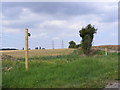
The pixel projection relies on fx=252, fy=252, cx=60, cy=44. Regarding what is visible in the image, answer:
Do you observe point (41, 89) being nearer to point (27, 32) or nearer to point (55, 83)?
point (55, 83)

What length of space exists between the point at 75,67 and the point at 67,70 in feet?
2.29

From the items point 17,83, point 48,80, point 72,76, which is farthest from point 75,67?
point 17,83

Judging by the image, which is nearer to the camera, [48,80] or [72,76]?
[48,80]

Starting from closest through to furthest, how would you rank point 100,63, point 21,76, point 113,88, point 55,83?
point 113,88 < point 55,83 < point 21,76 < point 100,63

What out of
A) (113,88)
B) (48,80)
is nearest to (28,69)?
(48,80)

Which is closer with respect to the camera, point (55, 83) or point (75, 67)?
point (55, 83)

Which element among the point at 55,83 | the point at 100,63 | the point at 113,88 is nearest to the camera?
the point at 113,88

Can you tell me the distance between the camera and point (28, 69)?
10.2 metres

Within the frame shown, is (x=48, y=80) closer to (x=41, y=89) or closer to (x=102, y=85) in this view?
(x=41, y=89)

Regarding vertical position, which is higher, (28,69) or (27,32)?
(27,32)

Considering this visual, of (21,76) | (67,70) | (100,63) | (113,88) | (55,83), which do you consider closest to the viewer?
(113,88)

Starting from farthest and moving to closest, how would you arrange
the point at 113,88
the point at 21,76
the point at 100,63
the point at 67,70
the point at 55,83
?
the point at 100,63, the point at 67,70, the point at 21,76, the point at 55,83, the point at 113,88

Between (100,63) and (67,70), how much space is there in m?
2.60

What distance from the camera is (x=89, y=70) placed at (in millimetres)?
10711
